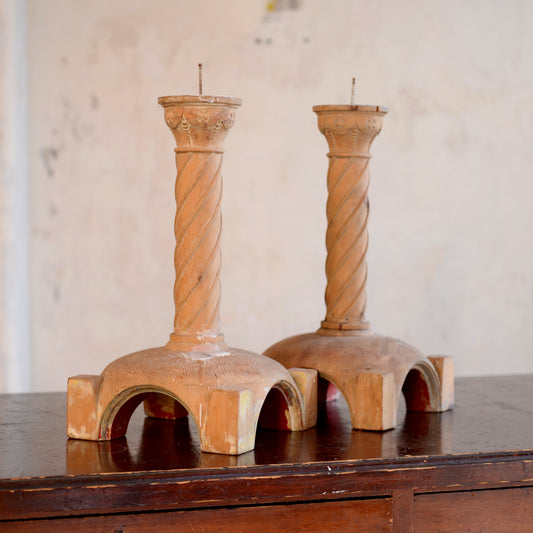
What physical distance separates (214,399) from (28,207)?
5.91ft

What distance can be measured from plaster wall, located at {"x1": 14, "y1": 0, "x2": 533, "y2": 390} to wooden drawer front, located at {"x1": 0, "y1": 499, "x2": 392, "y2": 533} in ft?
5.81

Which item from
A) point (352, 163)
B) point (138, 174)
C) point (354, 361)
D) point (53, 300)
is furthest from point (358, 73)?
point (354, 361)

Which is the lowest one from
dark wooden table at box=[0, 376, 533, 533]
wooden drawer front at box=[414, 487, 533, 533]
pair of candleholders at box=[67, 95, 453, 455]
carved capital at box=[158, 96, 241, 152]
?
wooden drawer front at box=[414, 487, 533, 533]

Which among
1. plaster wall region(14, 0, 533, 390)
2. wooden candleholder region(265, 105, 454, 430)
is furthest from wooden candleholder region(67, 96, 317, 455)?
plaster wall region(14, 0, 533, 390)

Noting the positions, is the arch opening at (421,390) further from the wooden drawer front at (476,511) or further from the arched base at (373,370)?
the wooden drawer front at (476,511)

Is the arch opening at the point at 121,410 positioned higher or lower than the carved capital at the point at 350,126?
lower

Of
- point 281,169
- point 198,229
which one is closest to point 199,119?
point 198,229

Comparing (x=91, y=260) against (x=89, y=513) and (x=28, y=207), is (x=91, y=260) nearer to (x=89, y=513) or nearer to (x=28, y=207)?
(x=28, y=207)

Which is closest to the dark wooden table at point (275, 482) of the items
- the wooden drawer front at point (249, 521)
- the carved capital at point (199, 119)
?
the wooden drawer front at point (249, 521)

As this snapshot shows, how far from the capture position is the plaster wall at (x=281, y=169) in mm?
2777

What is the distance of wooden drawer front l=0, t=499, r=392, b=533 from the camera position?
1026 mm

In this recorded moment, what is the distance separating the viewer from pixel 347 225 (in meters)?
1.42

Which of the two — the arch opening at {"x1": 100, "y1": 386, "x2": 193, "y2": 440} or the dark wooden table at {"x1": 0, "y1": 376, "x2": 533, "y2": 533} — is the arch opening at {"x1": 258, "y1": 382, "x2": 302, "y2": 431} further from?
the arch opening at {"x1": 100, "y1": 386, "x2": 193, "y2": 440}

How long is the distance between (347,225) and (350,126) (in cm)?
15
